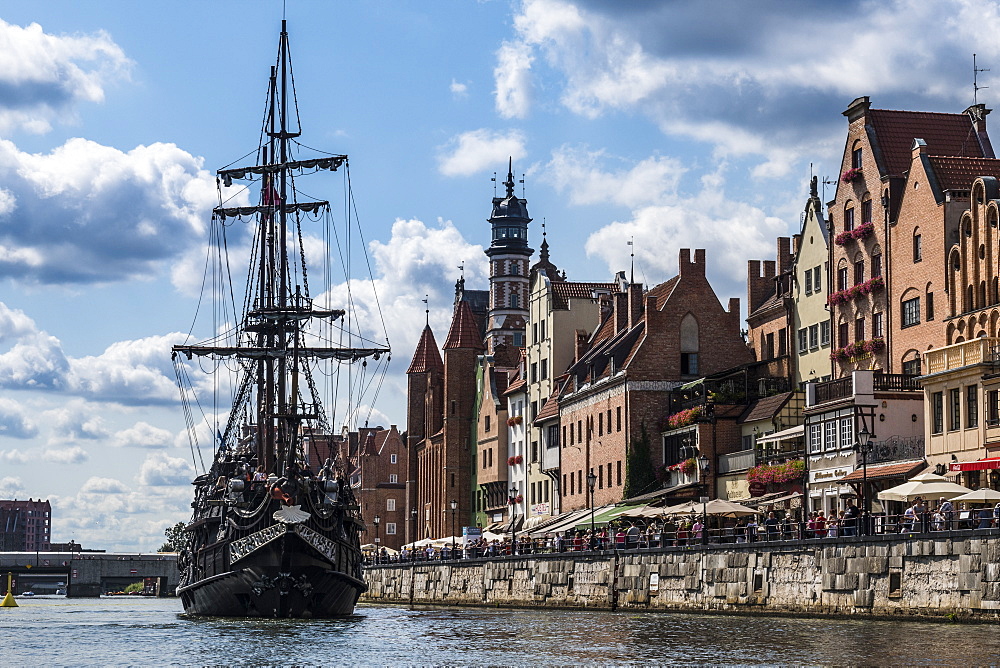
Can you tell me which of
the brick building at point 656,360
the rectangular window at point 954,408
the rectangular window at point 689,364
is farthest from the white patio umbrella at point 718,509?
the rectangular window at point 689,364

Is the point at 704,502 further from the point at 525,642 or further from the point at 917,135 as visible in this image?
the point at 917,135

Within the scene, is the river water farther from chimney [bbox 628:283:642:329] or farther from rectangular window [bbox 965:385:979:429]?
chimney [bbox 628:283:642:329]

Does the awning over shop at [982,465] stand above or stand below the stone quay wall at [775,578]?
above

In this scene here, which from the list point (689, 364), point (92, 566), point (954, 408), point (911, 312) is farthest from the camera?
point (92, 566)

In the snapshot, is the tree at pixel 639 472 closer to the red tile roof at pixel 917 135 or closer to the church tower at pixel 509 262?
the red tile roof at pixel 917 135

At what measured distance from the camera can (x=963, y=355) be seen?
55.3 meters

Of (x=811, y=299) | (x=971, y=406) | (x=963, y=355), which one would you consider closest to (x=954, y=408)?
(x=971, y=406)

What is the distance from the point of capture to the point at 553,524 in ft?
287

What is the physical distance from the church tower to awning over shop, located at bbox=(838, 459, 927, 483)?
98471 mm

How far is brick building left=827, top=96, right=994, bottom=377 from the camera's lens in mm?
67062

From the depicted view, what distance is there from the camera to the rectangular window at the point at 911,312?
64500mm

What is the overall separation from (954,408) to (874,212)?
1455 centimetres

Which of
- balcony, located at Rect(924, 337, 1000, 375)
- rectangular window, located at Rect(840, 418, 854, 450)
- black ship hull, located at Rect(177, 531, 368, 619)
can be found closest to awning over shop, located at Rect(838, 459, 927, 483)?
rectangular window, located at Rect(840, 418, 854, 450)

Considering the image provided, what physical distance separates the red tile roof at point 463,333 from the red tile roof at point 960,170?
6629cm
